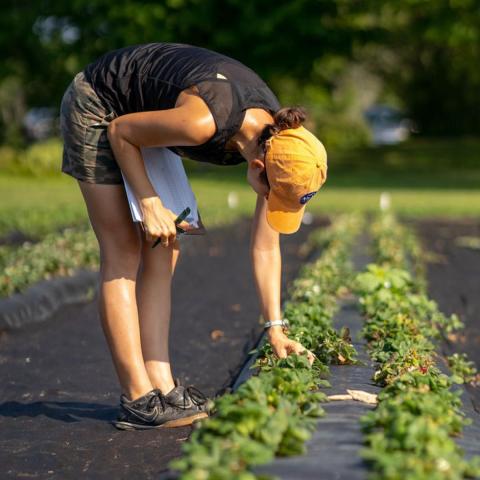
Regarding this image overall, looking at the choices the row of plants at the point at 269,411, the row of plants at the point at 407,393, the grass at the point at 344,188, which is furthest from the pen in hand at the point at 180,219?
the grass at the point at 344,188

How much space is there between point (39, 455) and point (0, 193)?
18.6 metres

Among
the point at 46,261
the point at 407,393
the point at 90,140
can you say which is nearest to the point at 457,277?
the point at 46,261

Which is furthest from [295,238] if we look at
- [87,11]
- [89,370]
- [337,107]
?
[337,107]

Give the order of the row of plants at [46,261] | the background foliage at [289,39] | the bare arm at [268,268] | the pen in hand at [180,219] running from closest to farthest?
the pen in hand at [180,219], the bare arm at [268,268], the row of plants at [46,261], the background foliage at [289,39]

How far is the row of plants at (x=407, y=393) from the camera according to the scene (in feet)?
10.4

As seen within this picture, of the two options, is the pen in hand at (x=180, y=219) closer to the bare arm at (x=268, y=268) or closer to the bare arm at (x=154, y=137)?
the bare arm at (x=154, y=137)

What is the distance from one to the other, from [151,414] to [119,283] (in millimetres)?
535

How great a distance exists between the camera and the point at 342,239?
11336 millimetres

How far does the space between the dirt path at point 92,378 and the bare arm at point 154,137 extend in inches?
33.3

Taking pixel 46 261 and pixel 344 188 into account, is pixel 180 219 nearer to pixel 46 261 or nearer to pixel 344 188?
pixel 46 261

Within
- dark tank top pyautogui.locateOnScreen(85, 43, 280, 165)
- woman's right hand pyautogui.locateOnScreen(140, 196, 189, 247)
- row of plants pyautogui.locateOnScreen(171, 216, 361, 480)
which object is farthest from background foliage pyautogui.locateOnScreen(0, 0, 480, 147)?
woman's right hand pyautogui.locateOnScreen(140, 196, 189, 247)

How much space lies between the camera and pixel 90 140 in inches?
187

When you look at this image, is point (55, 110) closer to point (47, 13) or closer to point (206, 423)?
point (47, 13)

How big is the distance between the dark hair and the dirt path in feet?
4.03
